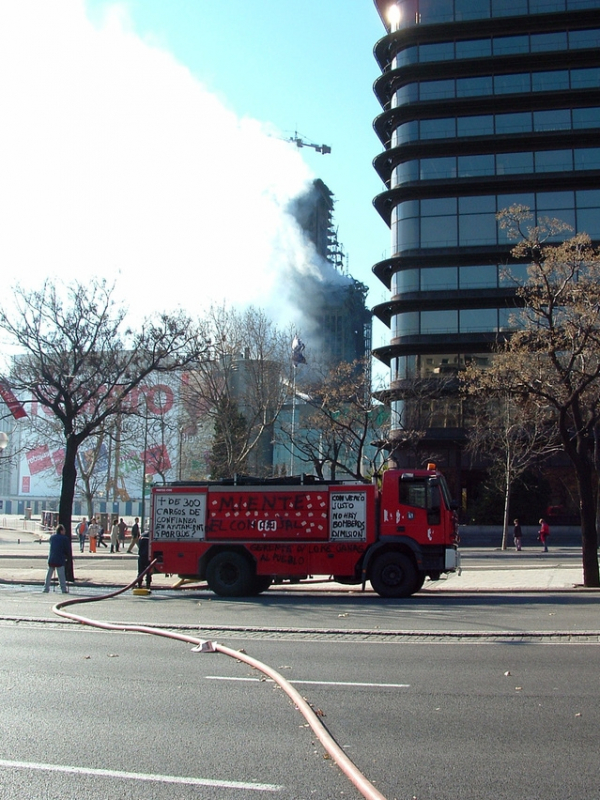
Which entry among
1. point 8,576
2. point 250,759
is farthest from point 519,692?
point 8,576

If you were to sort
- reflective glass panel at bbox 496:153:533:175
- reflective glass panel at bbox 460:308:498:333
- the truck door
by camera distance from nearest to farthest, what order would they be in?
the truck door, reflective glass panel at bbox 460:308:498:333, reflective glass panel at bbox 496:153:533:175

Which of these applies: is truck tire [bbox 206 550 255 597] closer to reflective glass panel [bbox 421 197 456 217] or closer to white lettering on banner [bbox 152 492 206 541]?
white lettering on banner [bbox 152 492 206 541]

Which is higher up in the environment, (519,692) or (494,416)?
(494,416)

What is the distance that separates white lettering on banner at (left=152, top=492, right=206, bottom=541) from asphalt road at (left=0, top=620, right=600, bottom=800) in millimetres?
8285

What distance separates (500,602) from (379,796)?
1333 centimetres

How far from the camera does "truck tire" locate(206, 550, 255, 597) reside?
63.2ft

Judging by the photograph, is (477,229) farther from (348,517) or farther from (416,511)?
(348,517)

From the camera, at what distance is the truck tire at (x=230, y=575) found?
19.2m

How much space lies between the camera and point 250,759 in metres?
6.13

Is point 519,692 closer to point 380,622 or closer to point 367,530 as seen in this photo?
point 380,622

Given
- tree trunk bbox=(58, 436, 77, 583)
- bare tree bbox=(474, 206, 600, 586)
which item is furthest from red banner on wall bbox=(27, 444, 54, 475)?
bare tree bbox=(474, 206, 600, 586)

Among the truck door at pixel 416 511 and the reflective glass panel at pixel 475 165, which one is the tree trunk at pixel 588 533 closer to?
the truck door at pixel 416 511

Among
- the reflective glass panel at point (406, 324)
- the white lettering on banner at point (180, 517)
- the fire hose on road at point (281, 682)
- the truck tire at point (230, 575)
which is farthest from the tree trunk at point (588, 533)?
the reflective glass panel at point (406, 324)

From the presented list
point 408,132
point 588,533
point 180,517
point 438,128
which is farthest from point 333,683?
point 408,132
